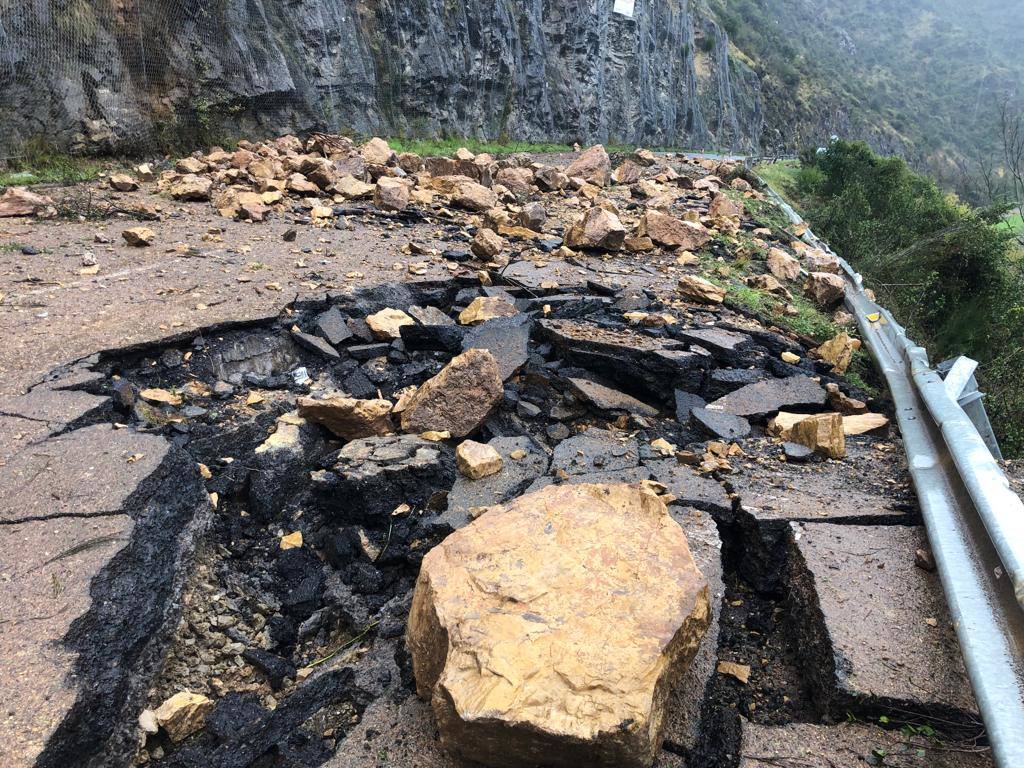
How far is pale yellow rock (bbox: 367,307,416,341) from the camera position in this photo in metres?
3.99

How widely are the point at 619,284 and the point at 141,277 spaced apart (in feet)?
11.9

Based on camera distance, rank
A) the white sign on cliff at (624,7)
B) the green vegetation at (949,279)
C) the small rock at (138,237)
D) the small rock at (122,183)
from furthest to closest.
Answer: the white sign on cliff at (624,7)
the small rock at (122,183)
the small rock at (138,237)
the green vegetation at (949,279)

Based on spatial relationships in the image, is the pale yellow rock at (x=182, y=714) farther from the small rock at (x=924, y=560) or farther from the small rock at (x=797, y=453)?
the small rock at (x=797, y=453)

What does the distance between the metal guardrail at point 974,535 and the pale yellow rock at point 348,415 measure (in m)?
2.34

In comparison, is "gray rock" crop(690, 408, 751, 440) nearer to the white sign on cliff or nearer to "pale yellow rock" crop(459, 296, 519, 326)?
"pale yellow rock" crop(459, 296, 519, 326)

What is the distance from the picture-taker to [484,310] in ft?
14.2

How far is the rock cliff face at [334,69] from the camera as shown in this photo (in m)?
7.73

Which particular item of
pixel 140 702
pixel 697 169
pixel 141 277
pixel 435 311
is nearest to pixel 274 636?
pixel 140 702

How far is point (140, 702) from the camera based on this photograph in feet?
5.94

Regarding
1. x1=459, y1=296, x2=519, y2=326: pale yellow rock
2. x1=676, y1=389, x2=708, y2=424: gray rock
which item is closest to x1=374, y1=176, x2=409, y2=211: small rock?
x1=459, y1=296, x2=519, y2=326: pale yellow rock

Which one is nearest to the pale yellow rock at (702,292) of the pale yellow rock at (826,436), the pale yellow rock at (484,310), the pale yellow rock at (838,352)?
the pale yellow rock at (838,352)

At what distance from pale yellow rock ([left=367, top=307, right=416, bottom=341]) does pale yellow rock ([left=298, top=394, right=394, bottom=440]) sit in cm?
86

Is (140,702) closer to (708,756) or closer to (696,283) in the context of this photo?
(708,756)

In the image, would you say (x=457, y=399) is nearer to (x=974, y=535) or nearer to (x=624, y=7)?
(x=974, y=535)
